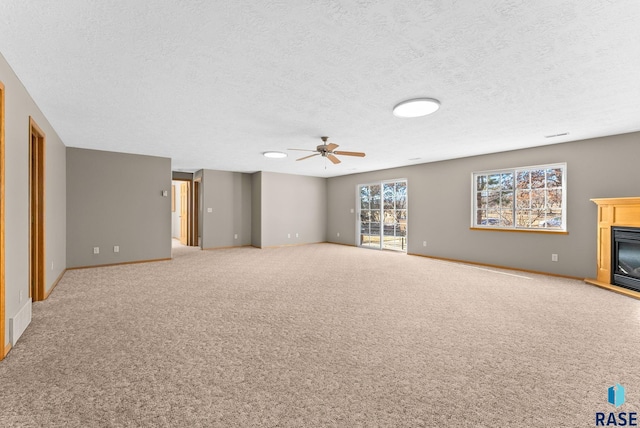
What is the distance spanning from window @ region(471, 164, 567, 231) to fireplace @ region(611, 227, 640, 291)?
845 millimetres

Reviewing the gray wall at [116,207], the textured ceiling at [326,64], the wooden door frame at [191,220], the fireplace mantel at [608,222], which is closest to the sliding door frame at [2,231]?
the textured ceiling at [326,64]

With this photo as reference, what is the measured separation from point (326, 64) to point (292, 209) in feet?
22.9

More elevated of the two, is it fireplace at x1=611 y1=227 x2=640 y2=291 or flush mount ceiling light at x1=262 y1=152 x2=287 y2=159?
flush mount ceiling light at x1=262 y1=152 x2=287 y2=159

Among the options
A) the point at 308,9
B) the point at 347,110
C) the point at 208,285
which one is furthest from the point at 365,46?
the point at 208,285

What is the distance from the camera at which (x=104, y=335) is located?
2.55 m

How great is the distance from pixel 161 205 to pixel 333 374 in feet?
19.0

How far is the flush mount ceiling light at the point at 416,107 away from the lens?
3035mm

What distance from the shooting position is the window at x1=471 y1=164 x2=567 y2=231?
5.11 metres

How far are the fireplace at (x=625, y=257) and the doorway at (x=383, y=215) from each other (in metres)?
4.00
